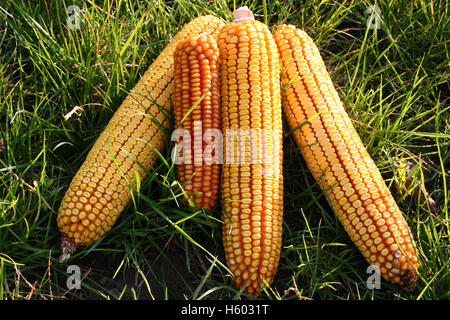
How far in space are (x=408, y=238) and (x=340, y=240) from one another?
18.7 inches

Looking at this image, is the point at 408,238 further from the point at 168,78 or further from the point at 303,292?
the point at 168,78

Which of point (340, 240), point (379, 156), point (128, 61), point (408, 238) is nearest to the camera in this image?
point (408, 238)

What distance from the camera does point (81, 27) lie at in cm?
389

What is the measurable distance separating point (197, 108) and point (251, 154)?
476 mm

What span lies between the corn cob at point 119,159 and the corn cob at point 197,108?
8.8 inches

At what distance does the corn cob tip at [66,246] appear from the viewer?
3070 mm

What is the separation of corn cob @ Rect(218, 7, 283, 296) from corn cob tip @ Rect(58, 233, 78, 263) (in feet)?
3.20

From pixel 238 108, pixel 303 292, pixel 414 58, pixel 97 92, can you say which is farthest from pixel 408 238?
pixel 97 92
